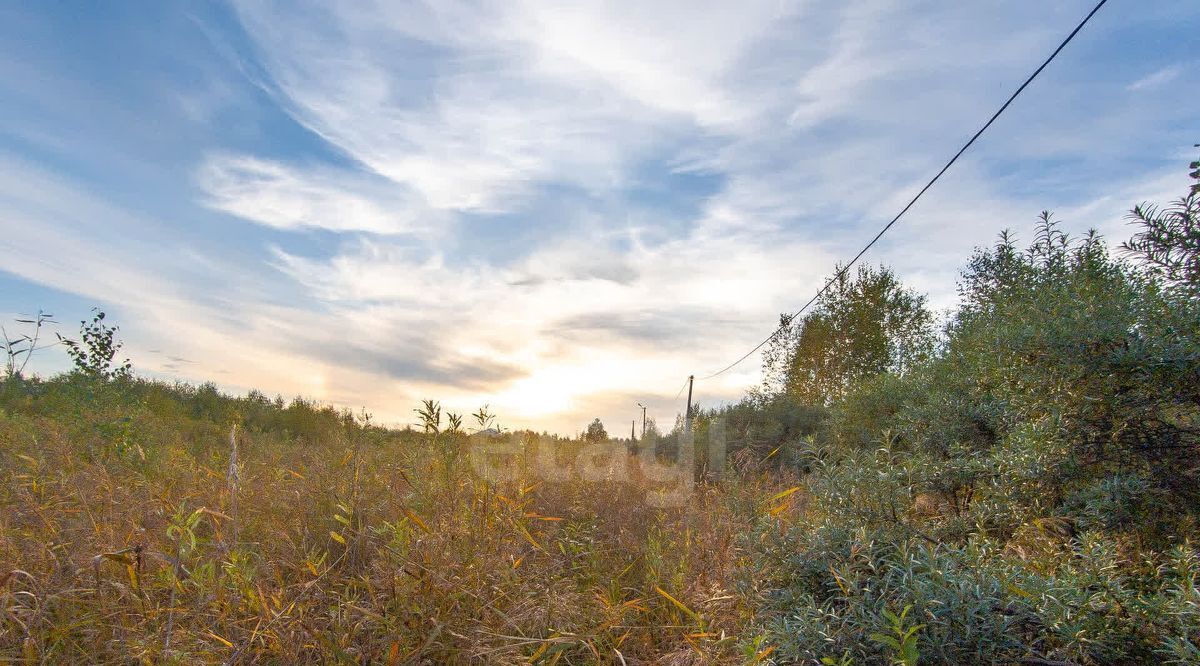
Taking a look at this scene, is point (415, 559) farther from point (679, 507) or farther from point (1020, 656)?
point (679, 507)

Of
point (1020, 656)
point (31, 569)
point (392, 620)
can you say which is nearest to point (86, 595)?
point (31, 569)

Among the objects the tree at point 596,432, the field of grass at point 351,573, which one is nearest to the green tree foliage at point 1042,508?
the field of grass at point 351,573

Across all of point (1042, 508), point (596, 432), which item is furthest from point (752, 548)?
point (596, 432)

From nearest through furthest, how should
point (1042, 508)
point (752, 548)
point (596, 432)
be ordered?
1. point (752, 548)
2. point (1042, 508)
3. point (596, 432)

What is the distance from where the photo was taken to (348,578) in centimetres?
312

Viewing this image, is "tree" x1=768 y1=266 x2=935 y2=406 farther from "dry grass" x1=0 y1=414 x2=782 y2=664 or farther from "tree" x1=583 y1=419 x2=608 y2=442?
"dry grass" x1=0 y1=414 x2=782 y2=664

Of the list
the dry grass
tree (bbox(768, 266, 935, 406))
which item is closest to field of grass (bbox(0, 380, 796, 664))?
the dry grass

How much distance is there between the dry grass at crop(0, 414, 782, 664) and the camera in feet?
9.11

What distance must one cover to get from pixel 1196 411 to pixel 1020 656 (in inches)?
90.1

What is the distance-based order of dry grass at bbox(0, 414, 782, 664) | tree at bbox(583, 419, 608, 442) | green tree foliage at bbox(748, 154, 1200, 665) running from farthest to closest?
1. tree at bbox(583, 419, 608, 442)
2. dry grass at bbox(0, 414, 782, 664)
3. green tree foliage at bbox(748, 154, 1200, 665)

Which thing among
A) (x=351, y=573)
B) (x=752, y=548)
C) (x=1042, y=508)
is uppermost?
(x=1042, y=508)

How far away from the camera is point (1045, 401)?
379cm

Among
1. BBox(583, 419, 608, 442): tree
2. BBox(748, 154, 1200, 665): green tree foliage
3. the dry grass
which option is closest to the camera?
BBox(748, 154, 1200, 665): green tree foliage

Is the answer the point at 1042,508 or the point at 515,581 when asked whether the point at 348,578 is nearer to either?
the point at 515,581
